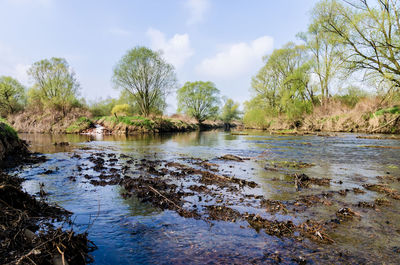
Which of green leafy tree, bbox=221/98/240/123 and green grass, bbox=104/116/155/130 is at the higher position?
green leafy tree, bbox=221/98/240/123

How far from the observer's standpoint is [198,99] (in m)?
62.6

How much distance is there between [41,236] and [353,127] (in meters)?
33.4

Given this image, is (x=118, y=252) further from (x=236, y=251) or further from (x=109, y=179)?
(x=109, y=179)

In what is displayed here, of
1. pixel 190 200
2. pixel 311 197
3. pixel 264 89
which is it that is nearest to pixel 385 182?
pixel 311 197

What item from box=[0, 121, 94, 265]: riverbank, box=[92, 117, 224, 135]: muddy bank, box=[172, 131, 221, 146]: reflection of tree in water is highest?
box=[92, 117, 224, 135]: muddy bank

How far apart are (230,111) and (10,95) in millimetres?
63169

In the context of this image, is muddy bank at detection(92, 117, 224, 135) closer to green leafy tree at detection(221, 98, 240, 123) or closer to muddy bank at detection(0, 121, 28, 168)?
muddy bank at detection(0, 121, 28, 168)

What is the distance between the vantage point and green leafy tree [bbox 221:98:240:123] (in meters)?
83.9

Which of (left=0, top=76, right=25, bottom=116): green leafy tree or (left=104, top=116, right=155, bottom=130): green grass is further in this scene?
(left=0, top=76, right=25, bottom=116): green leafy tree

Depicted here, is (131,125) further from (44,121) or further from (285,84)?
(285,84)

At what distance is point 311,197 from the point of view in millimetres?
5301

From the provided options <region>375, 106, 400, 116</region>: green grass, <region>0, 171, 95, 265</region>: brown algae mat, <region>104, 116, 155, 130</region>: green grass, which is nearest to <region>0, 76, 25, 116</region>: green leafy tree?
<region>104, 116, 155, 130</region>: green grass

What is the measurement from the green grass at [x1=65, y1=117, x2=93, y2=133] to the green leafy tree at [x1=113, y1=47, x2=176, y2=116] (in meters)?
7.71

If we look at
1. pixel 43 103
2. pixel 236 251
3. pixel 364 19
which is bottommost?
pixel 236 251
